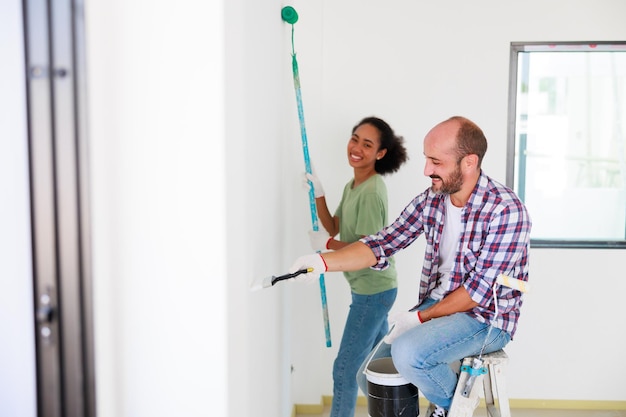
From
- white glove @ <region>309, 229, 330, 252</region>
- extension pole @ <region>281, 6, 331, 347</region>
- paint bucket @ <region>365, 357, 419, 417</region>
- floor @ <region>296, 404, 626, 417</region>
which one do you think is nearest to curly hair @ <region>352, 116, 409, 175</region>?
extension pole @ <region>281, 6, 331, 347</region>

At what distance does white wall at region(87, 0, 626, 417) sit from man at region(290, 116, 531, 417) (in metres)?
0.52

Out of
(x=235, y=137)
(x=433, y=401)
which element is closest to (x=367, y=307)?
(x=433, y=401)

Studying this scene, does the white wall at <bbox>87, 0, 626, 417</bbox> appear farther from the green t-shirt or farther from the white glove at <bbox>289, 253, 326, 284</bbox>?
the green t-shirt

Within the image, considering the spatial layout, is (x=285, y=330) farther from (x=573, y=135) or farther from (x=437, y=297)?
(x=573, y=135)

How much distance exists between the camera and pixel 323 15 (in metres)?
3.19

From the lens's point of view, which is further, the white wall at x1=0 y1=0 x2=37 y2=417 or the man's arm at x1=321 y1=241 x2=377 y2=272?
the man's arm at x1=321 y1=241 x2=377 y2=272

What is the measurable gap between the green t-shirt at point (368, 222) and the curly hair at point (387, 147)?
149 mm

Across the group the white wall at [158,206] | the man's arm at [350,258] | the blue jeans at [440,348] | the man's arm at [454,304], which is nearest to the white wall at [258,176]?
the white wall at [158,206]

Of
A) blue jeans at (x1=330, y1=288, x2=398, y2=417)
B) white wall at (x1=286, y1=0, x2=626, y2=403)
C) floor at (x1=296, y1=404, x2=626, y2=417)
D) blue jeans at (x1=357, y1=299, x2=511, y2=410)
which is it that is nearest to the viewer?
blue jeans at (x1=357, y1=299, x2=511, y2=410)

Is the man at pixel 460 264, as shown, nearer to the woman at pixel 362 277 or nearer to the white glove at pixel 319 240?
the woman at pixel 362 277

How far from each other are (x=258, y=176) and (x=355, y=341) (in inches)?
39.2

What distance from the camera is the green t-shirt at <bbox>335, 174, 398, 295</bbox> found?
103 inches

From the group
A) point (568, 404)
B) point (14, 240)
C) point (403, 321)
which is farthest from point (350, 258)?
point (568, 404)

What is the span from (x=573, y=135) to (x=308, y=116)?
1.43 meters
